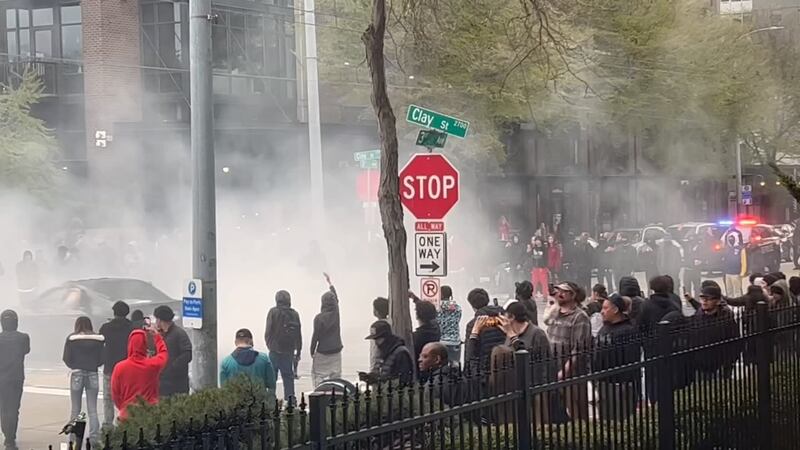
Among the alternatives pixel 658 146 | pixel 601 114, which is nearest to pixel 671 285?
pixel 601 114

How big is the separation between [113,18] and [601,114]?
15357 millimetres

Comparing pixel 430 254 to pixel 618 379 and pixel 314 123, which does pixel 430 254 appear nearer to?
pixel 618 379

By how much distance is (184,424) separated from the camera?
4641 mm

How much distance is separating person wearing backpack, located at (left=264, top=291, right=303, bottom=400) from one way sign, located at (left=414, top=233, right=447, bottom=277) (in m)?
2.64

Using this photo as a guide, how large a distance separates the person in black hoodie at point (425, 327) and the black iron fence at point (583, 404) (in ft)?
10.7

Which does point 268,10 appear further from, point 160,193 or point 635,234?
point 635,234

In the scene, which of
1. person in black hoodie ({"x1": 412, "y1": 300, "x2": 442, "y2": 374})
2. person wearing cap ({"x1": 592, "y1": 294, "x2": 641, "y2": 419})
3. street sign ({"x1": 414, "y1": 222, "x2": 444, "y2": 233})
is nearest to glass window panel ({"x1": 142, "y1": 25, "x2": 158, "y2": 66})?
street sign ({"x1": 414, "y1": 222, "x2": 444, "y2": 233})

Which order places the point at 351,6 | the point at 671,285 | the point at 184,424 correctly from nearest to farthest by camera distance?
the point at 184,424
the point at 671,285
the point at 351,6

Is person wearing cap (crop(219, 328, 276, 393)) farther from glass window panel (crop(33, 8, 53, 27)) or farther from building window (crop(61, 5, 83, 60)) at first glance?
glass window panel (crop(33, 8, 53, 27))

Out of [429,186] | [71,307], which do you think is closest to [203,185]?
[429,186]

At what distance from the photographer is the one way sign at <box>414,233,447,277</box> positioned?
11.2 m

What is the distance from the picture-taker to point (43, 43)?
124 feet

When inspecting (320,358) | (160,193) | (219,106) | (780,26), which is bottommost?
(320,358)

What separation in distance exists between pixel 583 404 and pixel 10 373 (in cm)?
689
